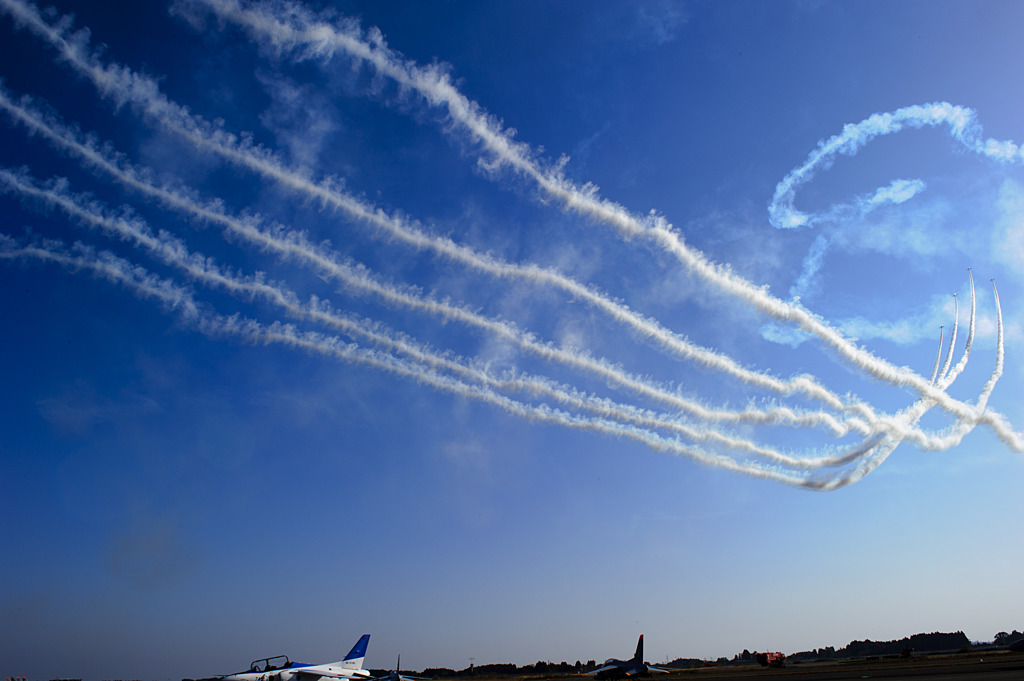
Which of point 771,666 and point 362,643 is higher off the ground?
point 362,643

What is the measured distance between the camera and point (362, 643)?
55.4 metres

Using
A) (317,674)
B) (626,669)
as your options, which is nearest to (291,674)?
(317,674)

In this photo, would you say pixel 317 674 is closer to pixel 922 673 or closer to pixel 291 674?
pixel 291 674

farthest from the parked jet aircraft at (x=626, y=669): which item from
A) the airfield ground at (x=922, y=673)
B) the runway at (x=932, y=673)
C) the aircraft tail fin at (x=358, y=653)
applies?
the aircraft tail fin at (x=358, y=653)

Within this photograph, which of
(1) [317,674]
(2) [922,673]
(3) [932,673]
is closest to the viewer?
(3) [932,673]

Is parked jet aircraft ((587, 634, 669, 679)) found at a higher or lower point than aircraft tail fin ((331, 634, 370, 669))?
lower

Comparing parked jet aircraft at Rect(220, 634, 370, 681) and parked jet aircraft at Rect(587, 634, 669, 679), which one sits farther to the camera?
parked jet aircraft at Rect(587, 634, 669, 679)

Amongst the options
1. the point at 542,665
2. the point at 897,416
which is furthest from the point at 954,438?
the point at 542,665

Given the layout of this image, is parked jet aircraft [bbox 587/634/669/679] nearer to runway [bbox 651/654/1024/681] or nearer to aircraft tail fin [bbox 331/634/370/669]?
runway [bbox 651/654/1024/681]

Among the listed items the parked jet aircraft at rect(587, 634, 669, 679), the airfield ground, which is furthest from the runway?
the parked jet aircraft at rect(587, 634, 669, 679)

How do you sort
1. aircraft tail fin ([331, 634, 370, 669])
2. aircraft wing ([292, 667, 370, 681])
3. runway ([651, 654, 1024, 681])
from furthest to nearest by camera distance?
aircraft tail fin ([331, 634, 370, 669]), aircraft wing ([292, 667, 370, 681]), runway ([651, 654, 1024, 681])

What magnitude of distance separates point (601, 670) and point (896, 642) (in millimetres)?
168703

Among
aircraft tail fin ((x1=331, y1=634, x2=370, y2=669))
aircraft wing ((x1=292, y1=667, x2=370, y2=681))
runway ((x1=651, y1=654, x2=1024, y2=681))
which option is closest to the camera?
runway ((x1=651, y1=654, x2=1024, y2=681))

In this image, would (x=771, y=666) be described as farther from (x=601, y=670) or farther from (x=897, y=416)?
(x=897, y=416)
